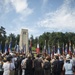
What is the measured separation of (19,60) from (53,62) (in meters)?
1.98

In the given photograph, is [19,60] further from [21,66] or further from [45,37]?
[45,37]

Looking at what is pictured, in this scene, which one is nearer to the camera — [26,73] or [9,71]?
[9,71]

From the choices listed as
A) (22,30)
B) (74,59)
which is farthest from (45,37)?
(74,59)

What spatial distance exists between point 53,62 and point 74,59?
77.8 inches

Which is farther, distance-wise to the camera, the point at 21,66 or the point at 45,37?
the point at 45,37

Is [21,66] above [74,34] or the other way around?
the other way around

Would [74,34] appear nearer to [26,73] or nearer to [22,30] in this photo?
[22,30]

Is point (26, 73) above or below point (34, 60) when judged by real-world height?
below

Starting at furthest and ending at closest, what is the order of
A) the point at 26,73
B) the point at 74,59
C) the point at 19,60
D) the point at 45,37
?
1. the point at 45,37
2. the point at 74,59
3. the point at 19,60
4. the point at 26,73

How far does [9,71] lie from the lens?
344 inches

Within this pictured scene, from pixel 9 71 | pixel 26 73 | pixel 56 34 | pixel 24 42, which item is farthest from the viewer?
pixel 56 34

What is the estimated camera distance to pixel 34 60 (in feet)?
36.0

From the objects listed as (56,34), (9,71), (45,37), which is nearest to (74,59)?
(9,71)

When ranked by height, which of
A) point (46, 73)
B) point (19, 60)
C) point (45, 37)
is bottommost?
point (46, 73)
